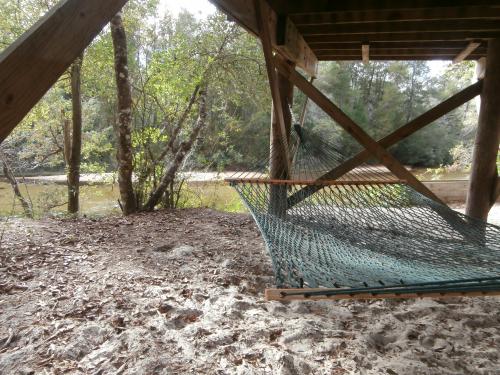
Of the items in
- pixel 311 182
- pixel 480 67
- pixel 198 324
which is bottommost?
pixel 198 324

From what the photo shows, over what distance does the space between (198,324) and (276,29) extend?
6.31ft

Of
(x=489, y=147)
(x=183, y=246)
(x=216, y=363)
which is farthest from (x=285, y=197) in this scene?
(x=489, y=147)

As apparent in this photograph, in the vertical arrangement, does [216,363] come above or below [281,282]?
below

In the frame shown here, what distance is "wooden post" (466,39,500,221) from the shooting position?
2539 millimetres

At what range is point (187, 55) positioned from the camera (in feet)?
12.8

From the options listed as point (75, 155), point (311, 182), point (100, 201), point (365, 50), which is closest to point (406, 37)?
point (365, 50)

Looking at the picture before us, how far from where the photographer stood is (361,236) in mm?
2098

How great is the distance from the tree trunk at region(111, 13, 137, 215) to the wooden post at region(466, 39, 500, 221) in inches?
126

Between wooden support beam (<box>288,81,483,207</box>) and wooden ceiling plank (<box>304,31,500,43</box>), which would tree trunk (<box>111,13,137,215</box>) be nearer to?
wooden ceiling plank (<box>304,31,500,43</box>)

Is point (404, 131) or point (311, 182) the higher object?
point (404, 131)

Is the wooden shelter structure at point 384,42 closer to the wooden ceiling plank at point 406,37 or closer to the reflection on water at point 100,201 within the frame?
the wooden ceiling plank at point 406,37

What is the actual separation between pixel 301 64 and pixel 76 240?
2.33m

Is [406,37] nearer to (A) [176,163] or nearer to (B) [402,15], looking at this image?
(B) [402,15]

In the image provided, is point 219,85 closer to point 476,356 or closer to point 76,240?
point 76,240
